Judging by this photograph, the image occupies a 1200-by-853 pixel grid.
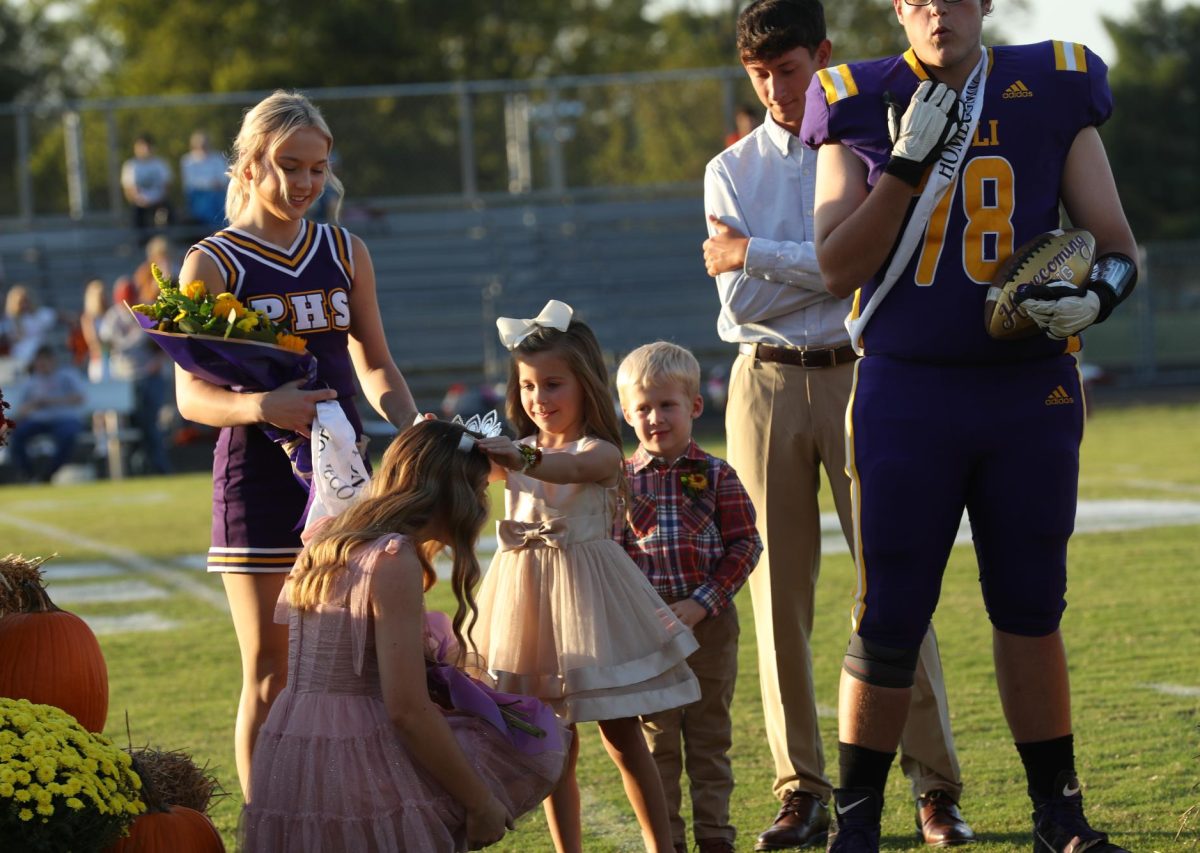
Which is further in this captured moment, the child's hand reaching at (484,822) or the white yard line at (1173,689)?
the white yard line at (1173,689)

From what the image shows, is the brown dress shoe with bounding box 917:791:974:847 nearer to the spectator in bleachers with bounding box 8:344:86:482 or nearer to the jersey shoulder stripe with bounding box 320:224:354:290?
the jersey shoulder stripe with bounding box 320:224:354:290

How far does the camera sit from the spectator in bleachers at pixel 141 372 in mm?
16156

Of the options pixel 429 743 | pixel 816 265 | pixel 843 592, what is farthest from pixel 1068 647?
pixel 429 743

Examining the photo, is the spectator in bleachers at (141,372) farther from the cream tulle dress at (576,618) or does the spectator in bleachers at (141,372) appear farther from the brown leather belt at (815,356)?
the cream tulle dress at (576,618)

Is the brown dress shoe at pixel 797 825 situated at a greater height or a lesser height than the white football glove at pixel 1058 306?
lesser

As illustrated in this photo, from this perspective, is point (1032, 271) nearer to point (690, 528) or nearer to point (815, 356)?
point (815, 356)

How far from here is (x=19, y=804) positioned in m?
3.26

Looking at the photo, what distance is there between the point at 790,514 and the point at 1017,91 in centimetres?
147

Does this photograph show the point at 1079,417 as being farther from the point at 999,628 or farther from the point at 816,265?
the point at 816,265

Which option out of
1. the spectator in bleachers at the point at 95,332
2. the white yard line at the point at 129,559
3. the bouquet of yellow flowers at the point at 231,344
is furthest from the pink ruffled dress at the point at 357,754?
the spectator in bleachers at the point at 95,332

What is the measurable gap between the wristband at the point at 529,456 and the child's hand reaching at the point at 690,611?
2.06 ft

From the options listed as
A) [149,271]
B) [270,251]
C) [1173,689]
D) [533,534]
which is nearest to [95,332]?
[149,271]

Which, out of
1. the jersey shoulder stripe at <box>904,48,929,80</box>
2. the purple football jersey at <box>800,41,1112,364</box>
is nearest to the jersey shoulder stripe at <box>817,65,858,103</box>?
the purple football jersey at <box>800,41,1112,364</box>

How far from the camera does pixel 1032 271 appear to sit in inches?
138
